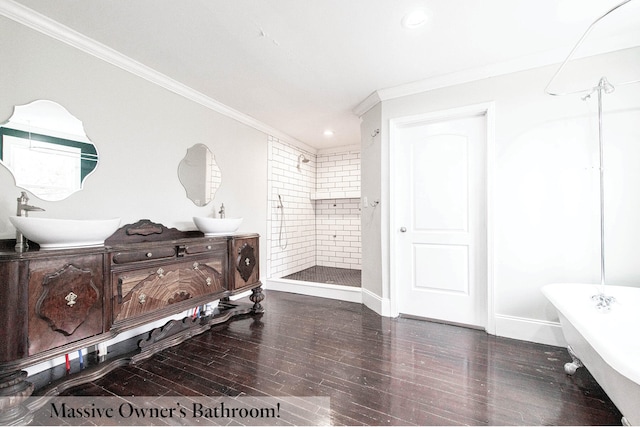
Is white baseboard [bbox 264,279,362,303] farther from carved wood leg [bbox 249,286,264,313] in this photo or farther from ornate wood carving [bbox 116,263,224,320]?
ornate wood carving [bbox 116,263,224,320]

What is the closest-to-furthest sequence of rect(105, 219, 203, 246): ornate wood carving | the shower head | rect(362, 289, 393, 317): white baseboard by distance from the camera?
rect(105, 219, 203, 246): ornate wood carving < rect(362, 289, 393, 317): white baseboard < the shower head

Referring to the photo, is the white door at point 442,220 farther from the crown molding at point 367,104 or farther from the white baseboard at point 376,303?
the crown molding at point 367,104

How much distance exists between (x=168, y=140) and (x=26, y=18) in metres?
1.19

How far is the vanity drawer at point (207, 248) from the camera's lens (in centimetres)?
237

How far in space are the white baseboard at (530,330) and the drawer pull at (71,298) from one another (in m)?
3.32

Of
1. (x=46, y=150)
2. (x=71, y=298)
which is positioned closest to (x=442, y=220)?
(x=71, y=298)

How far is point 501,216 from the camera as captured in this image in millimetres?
2494

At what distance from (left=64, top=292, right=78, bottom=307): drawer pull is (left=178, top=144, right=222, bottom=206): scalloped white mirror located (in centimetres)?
153

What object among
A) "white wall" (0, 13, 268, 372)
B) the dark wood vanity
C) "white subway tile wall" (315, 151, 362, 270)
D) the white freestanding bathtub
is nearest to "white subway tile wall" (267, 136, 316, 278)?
"white subway tile wall" (315, 151, 362, 270)

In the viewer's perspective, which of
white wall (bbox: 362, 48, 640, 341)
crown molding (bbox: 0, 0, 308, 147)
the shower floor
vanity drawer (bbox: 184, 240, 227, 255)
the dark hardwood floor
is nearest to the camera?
the dark hardwood floor

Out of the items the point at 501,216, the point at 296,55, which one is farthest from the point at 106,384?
the point at 501,216

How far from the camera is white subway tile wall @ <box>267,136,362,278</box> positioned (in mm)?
4383

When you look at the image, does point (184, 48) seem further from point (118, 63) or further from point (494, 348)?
point (494, 348)

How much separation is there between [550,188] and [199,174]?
3.56 metres
